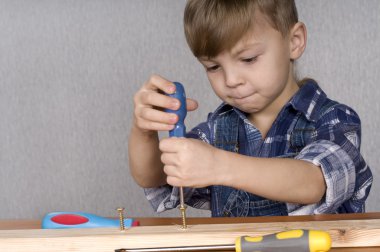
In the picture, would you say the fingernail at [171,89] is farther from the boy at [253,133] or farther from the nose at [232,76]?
the nose at [232,76]

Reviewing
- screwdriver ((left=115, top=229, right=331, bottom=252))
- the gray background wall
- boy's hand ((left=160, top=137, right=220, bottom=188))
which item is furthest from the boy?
the gray background wall

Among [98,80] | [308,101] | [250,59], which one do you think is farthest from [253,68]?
[98,80]

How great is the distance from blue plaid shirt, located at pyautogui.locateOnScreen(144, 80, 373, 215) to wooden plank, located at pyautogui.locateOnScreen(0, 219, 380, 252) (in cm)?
15

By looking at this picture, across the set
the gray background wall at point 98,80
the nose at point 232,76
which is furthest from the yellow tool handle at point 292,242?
the gray background wall at point 98,80

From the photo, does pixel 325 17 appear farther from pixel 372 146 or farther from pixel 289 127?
pixel 289 127

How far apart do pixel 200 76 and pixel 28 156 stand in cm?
49

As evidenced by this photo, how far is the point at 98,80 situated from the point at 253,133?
0.68m

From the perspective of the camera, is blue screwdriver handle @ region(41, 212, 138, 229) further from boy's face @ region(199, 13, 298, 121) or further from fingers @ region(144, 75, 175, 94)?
boy's face @ region(199, 13, 298, 121)

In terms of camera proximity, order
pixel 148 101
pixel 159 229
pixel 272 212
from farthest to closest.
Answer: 1. pixel 272 212
2. pixel 148 101
3. pixel 159 229

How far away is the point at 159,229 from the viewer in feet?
2.27

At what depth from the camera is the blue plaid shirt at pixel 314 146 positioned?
0.83 meters

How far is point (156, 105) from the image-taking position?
781 millimetres

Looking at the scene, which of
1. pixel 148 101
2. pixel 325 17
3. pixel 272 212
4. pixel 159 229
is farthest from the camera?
pixel 325 17

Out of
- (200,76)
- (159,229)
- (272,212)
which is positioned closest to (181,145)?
(159,229)
